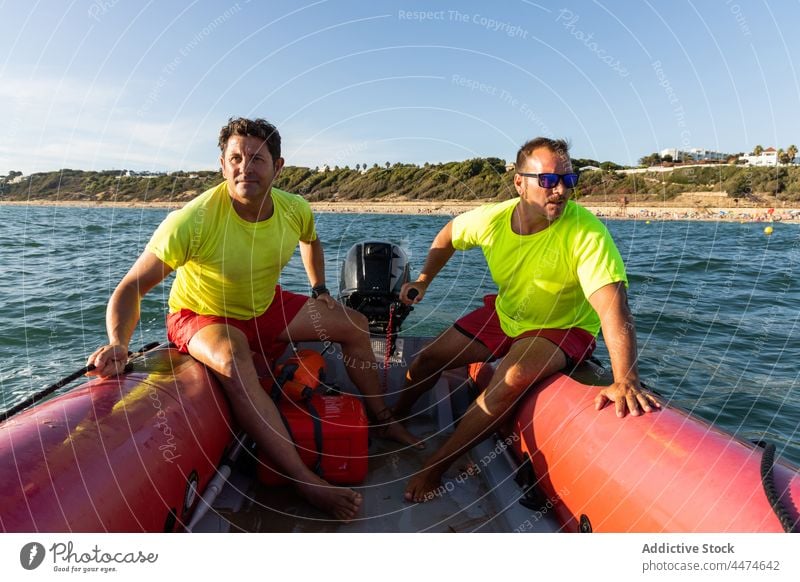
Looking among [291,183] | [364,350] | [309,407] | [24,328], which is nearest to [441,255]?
[364,350]

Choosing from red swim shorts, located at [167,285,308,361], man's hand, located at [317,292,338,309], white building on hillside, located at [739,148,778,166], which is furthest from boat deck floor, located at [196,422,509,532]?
white building on hillside, located at [739,148,778,166]

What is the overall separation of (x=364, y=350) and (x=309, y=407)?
66 centimetres

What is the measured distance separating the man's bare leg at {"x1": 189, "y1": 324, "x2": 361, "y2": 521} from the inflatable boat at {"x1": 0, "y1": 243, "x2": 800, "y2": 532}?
83 millimetres

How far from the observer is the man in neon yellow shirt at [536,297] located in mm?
2934

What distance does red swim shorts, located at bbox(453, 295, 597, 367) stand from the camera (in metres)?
3.17

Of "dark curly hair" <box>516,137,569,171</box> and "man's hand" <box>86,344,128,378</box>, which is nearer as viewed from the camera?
"man's hand" <box>86,344,128,378</box>

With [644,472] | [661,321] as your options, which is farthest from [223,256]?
[661,321]

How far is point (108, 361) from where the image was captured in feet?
8.61

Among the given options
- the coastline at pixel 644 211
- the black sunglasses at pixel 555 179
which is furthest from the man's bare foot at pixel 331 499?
the coastline at pixel 644 211

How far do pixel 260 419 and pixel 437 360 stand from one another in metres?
1.27

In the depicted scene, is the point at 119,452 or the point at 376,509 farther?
the point at 376,509

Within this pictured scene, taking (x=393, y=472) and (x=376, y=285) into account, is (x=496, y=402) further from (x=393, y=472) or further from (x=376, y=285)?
(x=376, y=285)

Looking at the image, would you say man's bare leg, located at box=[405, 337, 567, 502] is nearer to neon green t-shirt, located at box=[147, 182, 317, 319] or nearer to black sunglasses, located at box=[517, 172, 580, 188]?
black sunglasses, located at box=[517, 172, 580, 188]

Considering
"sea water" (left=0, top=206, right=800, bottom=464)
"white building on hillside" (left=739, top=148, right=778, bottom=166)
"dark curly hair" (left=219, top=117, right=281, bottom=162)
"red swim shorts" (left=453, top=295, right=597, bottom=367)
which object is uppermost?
"white building on hillside" (left=739, top=148, right=778, bottom=166)
